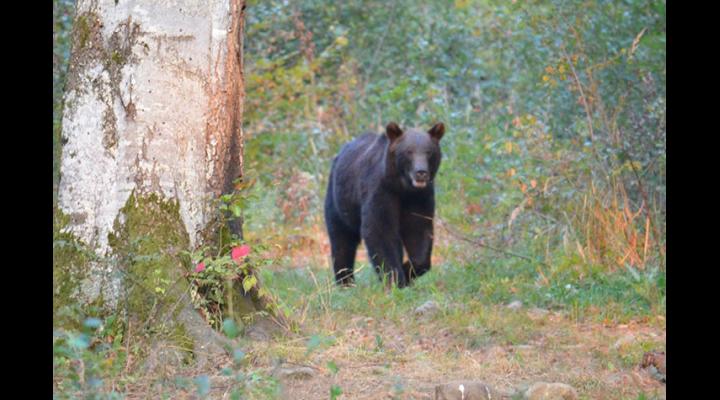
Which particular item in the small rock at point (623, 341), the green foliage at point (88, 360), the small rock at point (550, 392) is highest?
the green foliage at point (88, 360)

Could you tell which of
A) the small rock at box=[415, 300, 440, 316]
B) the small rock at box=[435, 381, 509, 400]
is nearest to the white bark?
the small rock at box=[435, 381, 509, 400]

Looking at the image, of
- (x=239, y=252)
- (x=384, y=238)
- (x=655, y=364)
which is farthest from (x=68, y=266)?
(x=384, y=238)

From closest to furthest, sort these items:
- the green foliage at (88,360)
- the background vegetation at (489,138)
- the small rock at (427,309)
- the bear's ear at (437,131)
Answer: the green foliage at (88,360) < the small rock at (427,309) < the background vegetation at (489,138) < the bear's ear at (437,131)

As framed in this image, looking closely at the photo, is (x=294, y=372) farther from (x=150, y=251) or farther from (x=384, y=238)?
(x=384, y=238)

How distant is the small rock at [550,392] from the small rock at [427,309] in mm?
2566

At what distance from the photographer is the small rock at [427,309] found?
25.1 ft

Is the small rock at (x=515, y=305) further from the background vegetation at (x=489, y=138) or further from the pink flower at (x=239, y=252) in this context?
the pink flower at (x=239, y=252)

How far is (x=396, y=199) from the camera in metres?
10.4

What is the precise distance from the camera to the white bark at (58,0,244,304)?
18.4 ft

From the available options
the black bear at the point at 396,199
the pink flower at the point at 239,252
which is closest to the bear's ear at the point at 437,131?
the black bear at the point at 396,199

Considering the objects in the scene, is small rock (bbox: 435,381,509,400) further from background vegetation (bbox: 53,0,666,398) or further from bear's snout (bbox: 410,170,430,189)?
bear's snout (bbox: 410,170,430,189)
